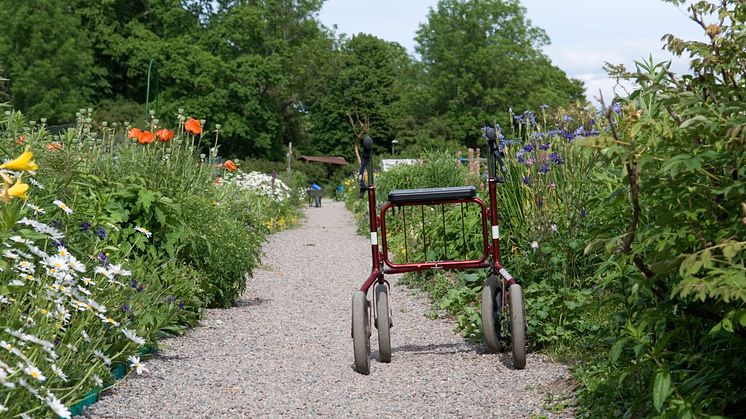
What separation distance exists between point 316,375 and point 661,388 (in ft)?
8.39

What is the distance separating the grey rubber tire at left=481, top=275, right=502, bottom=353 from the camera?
5.11 metres

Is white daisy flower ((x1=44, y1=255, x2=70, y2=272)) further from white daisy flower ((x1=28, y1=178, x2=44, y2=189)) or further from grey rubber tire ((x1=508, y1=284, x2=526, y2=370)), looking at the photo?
grey rubber tire ((x1=508, y1=284, x2=526, y2=370))

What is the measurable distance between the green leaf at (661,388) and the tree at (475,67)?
5050 centimetres

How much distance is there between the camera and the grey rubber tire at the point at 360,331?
4.91m

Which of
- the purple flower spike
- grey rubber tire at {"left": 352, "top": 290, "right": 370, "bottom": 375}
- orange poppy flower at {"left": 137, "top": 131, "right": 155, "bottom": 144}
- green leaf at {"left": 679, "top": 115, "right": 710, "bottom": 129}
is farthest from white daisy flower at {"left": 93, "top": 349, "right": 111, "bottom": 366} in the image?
orange poppy flower at {"left": 137, "top": 131, "right": 155, "bottom": 144}

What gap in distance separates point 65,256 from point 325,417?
1466mm

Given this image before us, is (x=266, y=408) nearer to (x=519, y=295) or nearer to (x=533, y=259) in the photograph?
(x=519, y=295)

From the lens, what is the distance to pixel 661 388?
9.41 feet

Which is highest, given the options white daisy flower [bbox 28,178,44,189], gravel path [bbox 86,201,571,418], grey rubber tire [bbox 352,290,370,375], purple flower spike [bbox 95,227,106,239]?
white daisy flower [bbox 28,178,44,189]

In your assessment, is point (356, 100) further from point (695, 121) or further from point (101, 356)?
point (695, 121)

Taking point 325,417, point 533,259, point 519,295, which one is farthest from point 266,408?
point 533,259

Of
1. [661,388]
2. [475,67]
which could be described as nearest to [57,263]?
[661,388]

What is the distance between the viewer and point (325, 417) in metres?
4.20

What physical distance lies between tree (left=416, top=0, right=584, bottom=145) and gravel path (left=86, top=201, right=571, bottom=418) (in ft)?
154
